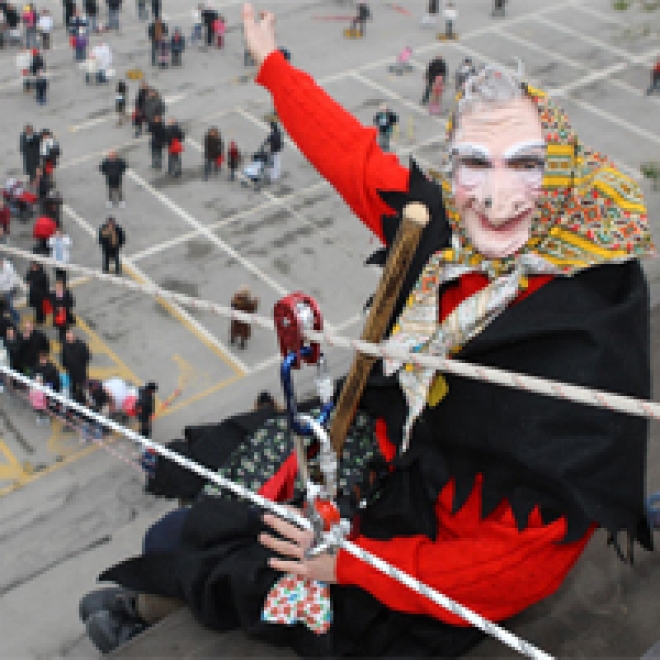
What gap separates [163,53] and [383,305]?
1952 centimetres

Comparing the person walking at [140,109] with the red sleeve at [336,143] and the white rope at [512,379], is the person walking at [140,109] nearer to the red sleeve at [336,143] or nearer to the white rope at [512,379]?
the red sleeve at [336,143]

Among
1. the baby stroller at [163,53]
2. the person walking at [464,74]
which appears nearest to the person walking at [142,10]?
the baby stroller at [163,53]

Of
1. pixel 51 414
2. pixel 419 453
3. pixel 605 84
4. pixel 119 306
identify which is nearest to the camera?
pixel 419 453

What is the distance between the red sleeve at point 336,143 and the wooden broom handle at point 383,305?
81 cm

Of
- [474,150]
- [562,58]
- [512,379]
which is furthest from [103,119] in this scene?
[512,379]

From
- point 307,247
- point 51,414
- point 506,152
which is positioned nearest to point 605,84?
point 307,247

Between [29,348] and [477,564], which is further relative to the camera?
[29,348]

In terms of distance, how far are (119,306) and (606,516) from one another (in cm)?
1157

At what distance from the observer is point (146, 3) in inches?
981

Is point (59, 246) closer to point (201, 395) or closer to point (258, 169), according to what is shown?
point (201, 395)

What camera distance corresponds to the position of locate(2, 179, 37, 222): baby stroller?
52.2ft

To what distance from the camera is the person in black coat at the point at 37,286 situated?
43.5ft

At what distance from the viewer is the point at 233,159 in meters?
17.5

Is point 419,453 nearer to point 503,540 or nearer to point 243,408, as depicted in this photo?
point 503,540
